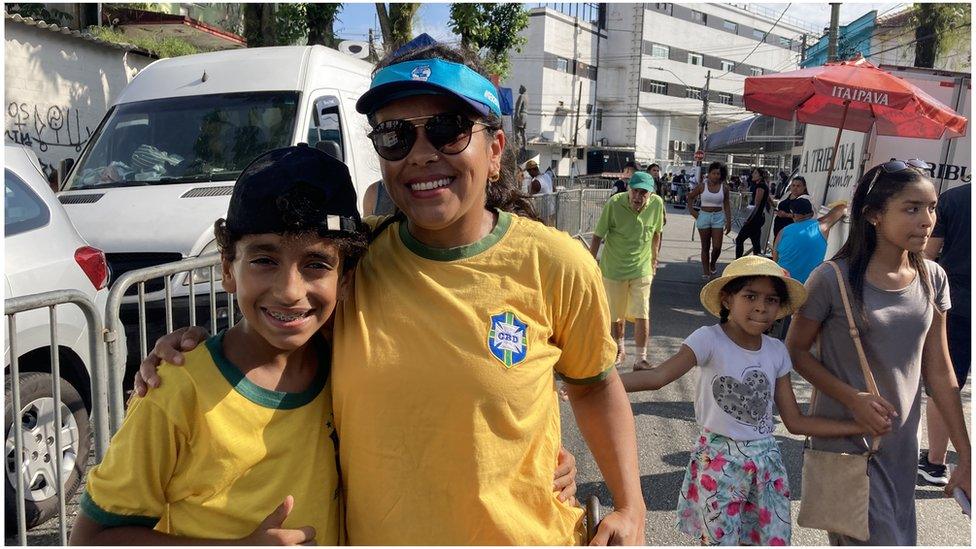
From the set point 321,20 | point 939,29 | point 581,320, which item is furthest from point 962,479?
point 939,29

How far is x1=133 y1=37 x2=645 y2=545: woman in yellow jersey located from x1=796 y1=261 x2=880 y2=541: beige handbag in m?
1.48

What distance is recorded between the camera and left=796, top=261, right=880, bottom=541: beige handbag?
275 cm

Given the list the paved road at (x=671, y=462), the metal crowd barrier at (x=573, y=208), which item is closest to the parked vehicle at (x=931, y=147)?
the paved road at (x=671, y=462)

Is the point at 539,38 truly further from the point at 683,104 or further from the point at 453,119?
the point at 453,119

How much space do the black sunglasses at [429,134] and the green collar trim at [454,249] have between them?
0.19 metres

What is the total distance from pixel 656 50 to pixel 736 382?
6011 cm

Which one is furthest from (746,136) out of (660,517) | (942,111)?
(660,517)

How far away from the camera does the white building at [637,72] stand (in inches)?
2072

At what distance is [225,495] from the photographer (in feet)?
4.57

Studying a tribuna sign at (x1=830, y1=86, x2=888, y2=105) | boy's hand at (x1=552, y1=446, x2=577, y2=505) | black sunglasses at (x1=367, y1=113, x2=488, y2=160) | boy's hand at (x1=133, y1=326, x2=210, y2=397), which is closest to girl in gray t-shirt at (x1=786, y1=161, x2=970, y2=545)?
boy's hand at (x1=552, y1=446, x2=577, y2=505)

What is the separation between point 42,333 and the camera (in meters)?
3.32

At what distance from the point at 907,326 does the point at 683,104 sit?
206ft

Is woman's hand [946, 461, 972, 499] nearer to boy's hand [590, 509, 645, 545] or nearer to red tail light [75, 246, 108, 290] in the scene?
boy's hand [590, 509, 645, 545]

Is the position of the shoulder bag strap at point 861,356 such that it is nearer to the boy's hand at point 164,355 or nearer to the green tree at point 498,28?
the boy's hand at point 164,355
